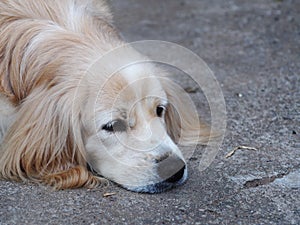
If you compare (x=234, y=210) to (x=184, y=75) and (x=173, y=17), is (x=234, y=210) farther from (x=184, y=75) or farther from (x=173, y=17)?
(x=173, y=17)

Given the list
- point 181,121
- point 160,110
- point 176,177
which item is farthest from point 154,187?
point 181,121

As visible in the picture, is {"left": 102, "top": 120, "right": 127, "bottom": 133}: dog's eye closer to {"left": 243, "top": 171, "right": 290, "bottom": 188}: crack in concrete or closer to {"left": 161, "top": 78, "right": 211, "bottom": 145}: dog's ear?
{"left": 161, "top": 78, "right": 211, "bottom": 145}: dog's ear

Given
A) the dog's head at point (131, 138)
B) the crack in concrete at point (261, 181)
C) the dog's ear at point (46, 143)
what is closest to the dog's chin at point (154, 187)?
the dog's head at point (131, 138)

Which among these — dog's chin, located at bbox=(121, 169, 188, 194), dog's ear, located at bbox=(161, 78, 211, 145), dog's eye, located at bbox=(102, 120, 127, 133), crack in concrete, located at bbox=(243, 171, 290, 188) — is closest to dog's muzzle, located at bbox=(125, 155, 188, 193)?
dog's chin, located at bbox=(121, 169, 188, 194)

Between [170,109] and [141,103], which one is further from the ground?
[141,103]

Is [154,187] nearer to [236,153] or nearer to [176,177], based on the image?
[176,177]

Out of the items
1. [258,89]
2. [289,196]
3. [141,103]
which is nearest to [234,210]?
[289,196]

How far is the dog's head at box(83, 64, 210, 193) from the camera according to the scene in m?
4.34

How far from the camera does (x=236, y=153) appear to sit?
5.03 m

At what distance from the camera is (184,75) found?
6664 mm

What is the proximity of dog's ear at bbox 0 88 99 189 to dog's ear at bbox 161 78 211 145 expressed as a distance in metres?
0.83

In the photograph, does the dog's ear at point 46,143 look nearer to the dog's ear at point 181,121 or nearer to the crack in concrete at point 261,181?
the dog's ear at point 181,121

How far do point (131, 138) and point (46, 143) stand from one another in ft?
1.93

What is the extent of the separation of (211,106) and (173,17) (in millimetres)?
2988
